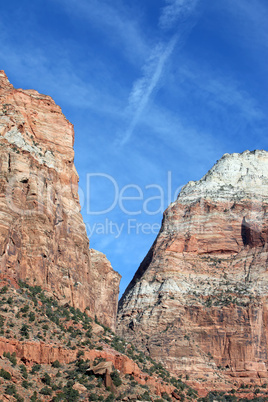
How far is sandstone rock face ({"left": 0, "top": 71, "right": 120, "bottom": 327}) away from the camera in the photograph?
83.2m

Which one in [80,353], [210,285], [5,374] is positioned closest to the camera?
[5,374]

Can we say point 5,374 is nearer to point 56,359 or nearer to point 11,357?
point 11,357

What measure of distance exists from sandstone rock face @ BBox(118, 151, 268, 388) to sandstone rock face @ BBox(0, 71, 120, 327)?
16.9 meters

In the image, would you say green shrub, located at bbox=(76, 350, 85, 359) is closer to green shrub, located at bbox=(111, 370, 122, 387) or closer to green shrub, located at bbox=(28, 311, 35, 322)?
green shrub, located at bbox=(111, 370, 122, 387)

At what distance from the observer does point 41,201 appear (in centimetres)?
8869

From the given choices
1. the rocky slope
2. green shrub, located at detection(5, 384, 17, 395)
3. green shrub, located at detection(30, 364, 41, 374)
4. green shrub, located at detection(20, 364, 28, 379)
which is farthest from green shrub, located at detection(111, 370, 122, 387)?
green shrub, located at detection(5, 384, 17, 395)

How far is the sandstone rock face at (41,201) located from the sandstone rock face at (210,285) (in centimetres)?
1686

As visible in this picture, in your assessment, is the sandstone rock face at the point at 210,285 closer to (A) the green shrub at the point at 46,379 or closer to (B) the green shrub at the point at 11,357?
(A) the green shrub at the point at 46,379

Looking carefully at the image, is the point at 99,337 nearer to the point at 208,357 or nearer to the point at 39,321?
the point at 39,321

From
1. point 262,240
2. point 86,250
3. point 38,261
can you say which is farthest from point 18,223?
point 262,240

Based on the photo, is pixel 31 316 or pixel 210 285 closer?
pixel 31 316

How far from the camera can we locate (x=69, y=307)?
3396 inches

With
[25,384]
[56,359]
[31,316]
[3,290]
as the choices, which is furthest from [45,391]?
[3,290]

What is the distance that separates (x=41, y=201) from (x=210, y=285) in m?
56.1
